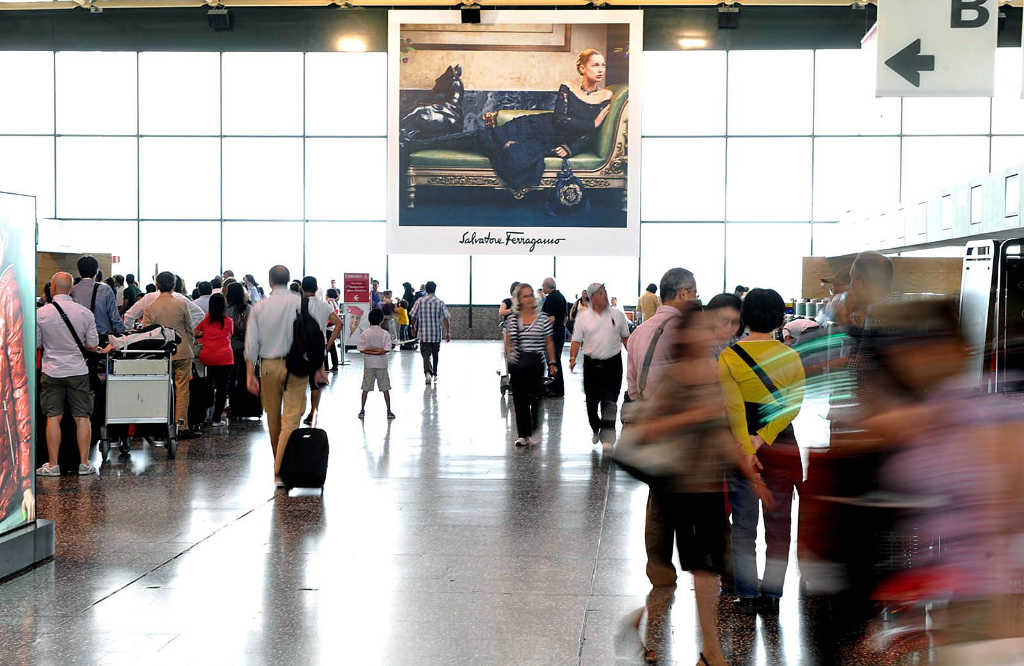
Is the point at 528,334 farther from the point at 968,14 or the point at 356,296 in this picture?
the point at 356,296

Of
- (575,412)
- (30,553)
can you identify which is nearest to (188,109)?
(575,412)

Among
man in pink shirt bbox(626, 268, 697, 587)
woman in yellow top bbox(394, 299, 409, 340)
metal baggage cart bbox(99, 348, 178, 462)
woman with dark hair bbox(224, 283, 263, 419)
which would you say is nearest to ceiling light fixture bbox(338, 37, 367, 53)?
woman with dark hair bbox(224, 283, 263, 419)

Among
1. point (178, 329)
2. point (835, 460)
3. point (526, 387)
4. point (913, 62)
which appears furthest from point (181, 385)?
point (835, 460)

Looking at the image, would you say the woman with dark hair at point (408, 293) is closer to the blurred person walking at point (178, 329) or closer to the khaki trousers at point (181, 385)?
the blurred person walking at point (178, 329)

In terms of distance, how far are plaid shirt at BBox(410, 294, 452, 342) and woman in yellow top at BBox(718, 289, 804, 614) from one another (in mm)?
13436

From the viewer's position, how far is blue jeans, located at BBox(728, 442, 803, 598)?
5.70 m

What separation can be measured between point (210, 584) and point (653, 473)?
9.64 ft

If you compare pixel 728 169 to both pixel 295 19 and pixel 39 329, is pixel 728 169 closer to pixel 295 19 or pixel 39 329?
pixel 295 19

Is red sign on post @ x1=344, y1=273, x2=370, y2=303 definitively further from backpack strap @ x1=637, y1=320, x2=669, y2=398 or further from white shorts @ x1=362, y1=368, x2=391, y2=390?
backpack strap @ x1=637, y1=320, x2=669, y2=398

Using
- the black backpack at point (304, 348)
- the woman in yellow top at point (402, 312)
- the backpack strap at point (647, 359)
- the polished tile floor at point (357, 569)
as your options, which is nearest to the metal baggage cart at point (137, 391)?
the polished tile floor at point (357, 569)

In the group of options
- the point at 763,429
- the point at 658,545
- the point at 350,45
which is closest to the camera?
the point at 763,429

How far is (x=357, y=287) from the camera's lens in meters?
26.0

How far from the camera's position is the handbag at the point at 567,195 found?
17141mm

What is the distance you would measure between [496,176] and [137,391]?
24.7 feet
